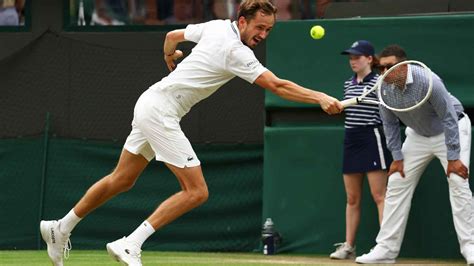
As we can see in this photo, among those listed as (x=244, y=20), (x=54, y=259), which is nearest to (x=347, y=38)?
(x=244, y=20)

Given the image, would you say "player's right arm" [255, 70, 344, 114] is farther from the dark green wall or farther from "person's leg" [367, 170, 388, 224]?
the dark green wall

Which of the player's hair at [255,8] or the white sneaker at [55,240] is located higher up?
the player's hair at [255,8]

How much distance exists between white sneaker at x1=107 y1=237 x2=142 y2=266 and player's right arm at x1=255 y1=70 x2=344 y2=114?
137 cm

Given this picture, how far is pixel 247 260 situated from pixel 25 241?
326 centimetres

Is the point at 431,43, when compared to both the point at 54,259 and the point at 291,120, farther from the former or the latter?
the point at 54,259

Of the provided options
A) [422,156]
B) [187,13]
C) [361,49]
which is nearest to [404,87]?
[422,156]

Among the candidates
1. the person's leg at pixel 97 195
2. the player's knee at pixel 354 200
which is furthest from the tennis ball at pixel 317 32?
the person's leg at pixel 97 195

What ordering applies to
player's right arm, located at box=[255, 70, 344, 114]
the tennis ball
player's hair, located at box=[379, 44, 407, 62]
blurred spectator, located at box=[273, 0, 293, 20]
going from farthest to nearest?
blurred spectator, located at box=[273, 0, 293, 20], the tennis ball, player's hair, located at box=[379, 44, 407, 62], player's right arm, located at box=[255, 70, 344, 114]

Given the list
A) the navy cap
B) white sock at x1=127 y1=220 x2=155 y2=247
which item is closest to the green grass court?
white sock at x1=127 y1=220 x2=155 y2=247

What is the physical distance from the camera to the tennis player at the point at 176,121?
7.71m

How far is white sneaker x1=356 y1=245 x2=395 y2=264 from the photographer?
387 inches

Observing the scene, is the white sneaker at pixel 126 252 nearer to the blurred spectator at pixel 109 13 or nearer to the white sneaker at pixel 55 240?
the white sneaker at pixel 55 240

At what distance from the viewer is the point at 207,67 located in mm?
7879

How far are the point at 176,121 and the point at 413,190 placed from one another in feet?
9.20
